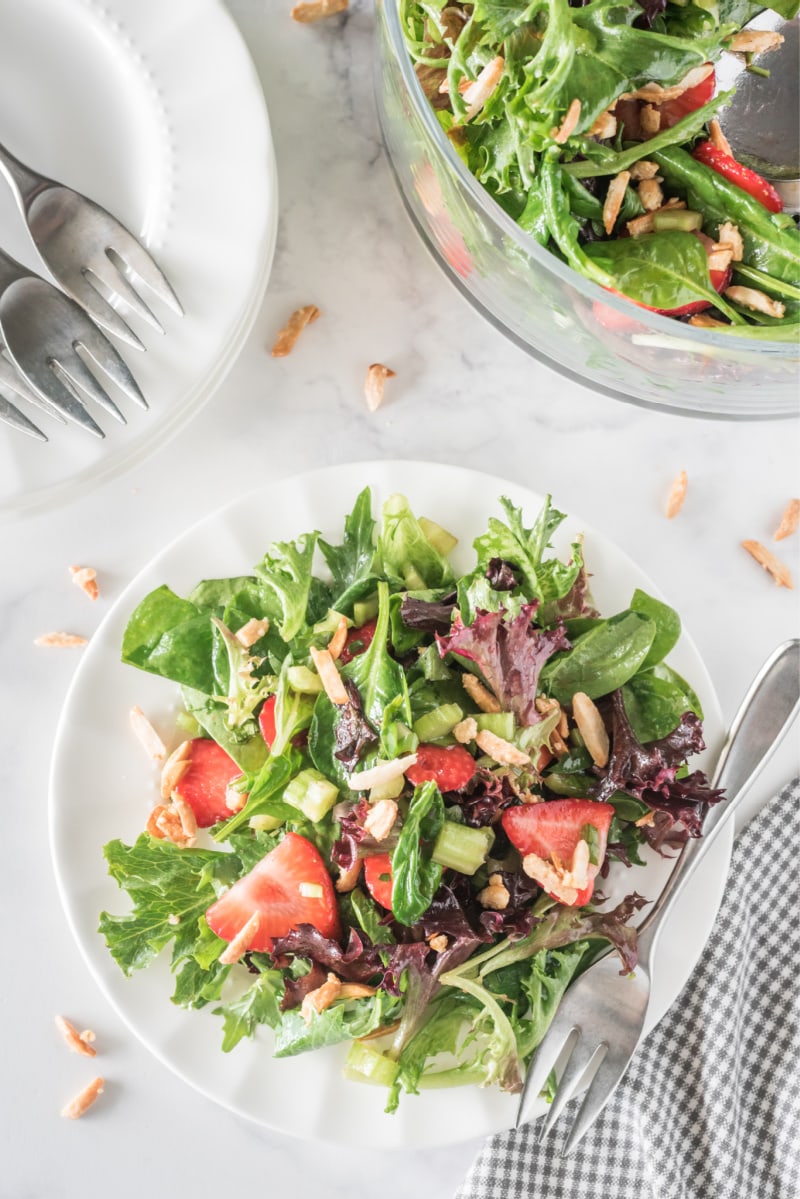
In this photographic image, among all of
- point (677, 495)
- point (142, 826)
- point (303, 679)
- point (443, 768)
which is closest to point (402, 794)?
point (443, 768)

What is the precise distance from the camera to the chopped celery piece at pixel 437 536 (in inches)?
54.0

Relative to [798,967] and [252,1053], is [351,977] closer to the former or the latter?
[252,1053]

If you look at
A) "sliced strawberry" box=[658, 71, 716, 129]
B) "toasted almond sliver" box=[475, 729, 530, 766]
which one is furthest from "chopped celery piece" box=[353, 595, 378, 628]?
"sliced strawberry" box=[658, 71, 716, 129]

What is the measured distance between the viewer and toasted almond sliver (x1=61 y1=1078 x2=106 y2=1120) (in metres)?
1.46

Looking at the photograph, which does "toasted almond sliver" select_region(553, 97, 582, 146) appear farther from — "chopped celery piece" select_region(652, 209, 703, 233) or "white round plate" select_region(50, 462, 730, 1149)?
"white round plate" select_region(50, 462, 730, 1149)

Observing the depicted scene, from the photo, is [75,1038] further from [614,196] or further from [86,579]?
[614,196]

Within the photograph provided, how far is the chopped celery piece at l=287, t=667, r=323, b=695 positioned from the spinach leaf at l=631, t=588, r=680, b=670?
42 centimetres

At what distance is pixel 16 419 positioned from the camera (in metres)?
1.29

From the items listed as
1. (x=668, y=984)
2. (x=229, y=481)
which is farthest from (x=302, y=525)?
(x=668, y=984)

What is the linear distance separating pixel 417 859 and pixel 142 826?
1.36 feet

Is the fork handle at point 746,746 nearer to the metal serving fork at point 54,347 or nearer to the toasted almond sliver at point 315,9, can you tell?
the metal serving fork at point 54,347

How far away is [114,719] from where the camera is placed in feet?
4.47

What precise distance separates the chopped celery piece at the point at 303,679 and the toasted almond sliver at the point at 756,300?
670 millimetres

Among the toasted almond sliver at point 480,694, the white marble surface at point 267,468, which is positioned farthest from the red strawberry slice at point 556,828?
the white marble surface at point 267,468
